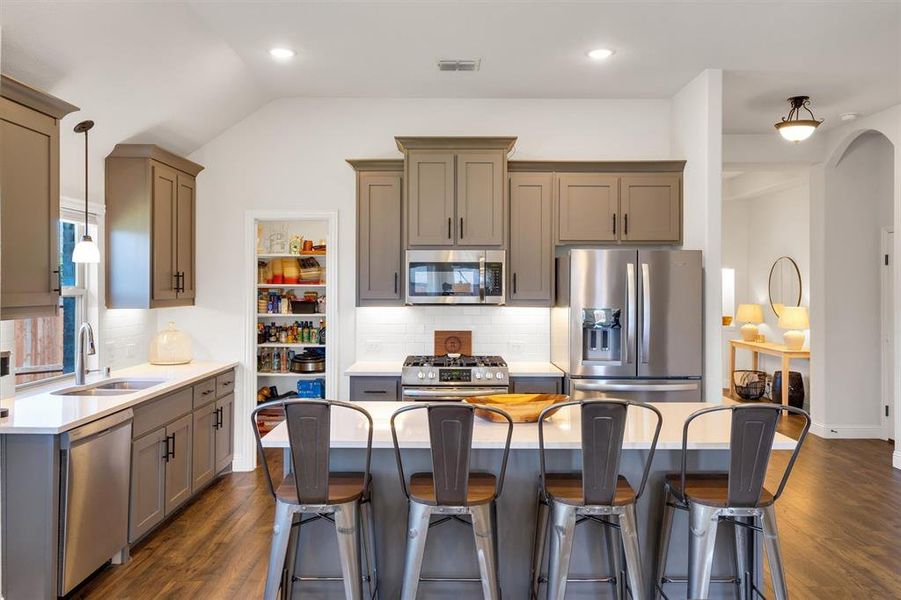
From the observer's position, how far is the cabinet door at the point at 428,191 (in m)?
4.39

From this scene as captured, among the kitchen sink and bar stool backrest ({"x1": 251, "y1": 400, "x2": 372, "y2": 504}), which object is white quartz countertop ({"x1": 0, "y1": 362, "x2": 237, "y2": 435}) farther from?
bar stool backrest ({"x1": 251, "y1": 400, "x2": 372, "y2": 504})

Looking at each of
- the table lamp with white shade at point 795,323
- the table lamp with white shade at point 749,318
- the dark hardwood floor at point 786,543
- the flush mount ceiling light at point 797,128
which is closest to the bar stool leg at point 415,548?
the dark hardwood floor at point 786,543

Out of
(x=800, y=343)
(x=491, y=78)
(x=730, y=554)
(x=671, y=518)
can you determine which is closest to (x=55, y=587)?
(x=671, y=518)

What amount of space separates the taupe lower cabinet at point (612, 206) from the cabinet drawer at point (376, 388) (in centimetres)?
166

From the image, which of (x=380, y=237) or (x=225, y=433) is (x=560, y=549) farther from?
(x=225, y=433)

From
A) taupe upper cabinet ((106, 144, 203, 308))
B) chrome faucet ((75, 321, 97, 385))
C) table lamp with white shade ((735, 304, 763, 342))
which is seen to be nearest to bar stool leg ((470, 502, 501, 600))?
chrome faucet ((75, 321, 97, 385))

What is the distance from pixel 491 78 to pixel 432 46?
0.69 m

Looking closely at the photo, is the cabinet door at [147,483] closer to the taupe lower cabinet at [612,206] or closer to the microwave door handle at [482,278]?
the microwave door handle at [482,278]

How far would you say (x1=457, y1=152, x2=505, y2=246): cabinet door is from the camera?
4.39 m

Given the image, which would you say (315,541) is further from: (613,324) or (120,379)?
(613,324)

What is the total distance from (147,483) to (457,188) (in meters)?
2.78

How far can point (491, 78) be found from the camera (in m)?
4.37

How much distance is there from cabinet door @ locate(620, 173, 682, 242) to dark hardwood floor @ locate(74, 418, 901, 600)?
6.89ft

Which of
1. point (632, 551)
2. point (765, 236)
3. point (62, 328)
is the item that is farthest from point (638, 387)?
point (765, 236)
